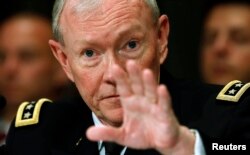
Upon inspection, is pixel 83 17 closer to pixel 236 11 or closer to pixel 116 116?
pixel 116 116

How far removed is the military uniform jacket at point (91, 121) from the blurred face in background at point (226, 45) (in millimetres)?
749

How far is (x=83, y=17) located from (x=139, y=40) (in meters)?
0.20

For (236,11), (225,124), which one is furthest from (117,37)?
(236,11)

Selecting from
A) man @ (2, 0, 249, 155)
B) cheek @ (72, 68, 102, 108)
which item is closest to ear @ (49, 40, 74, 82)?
man @ (2, 0, 249, 155)

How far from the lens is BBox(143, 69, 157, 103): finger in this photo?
1.84 meters

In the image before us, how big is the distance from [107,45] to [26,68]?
4.78 feet

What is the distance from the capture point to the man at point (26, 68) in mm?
3590

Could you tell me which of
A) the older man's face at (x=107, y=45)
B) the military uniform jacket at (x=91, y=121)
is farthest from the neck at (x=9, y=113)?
the older man's face at (x=107, y=45)

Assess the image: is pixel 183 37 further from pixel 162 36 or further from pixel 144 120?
pixel 144 120

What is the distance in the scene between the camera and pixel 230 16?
11.1 ft

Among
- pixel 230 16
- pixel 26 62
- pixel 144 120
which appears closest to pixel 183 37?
pixel 230 16

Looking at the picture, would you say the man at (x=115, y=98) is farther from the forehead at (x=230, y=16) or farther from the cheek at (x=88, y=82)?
the forehead at (x=230, y=16)

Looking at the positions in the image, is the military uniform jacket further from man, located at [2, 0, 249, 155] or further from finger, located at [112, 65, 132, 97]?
finger, located at [112, 65, 132, 97]

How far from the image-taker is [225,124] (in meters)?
2.23
